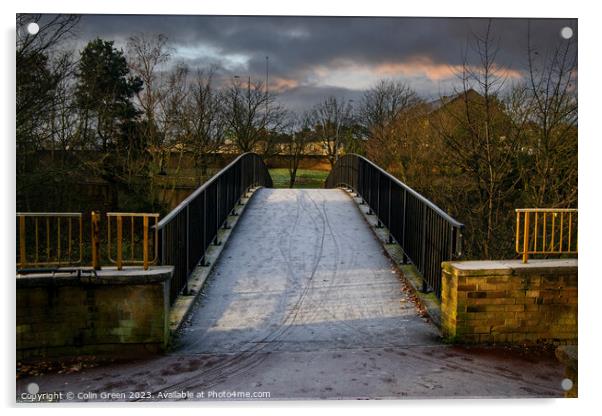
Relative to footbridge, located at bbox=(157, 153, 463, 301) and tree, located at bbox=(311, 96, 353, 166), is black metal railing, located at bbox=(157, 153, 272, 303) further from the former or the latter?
tree, located at bbox=(311, 96, 353, 166)

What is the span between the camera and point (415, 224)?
237 inches

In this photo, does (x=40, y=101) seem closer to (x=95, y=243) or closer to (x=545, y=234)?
(x=95, y=243)

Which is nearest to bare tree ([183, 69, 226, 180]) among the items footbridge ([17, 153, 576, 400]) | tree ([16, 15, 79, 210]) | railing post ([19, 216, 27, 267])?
tree ([16, 15, 79, 210])

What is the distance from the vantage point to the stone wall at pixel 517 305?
429 cm

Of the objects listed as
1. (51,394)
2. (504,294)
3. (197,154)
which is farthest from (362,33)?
(197,154)

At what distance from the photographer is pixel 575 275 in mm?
4312

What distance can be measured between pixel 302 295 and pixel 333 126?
11555mm

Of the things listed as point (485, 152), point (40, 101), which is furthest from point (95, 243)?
point (485, 152)

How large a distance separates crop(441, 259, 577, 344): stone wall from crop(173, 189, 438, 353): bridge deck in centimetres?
38

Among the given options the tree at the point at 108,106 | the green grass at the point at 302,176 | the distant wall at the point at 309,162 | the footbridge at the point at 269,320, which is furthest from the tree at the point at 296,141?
the footbridge at the point at 269,320

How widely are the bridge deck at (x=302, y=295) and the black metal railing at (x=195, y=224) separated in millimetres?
307

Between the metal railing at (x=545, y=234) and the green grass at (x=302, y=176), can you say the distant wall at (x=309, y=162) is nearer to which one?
the green grass at (x=302, y=176)

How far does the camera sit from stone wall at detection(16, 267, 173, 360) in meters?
4.01

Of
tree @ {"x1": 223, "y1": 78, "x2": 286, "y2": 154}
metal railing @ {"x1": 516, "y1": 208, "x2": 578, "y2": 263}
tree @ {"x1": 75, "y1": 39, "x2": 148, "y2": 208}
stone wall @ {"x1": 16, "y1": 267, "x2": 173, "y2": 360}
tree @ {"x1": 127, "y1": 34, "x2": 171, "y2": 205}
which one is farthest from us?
tree @ {"x1": 223, "y1": 78, "x2": 286, "y2": 154}
